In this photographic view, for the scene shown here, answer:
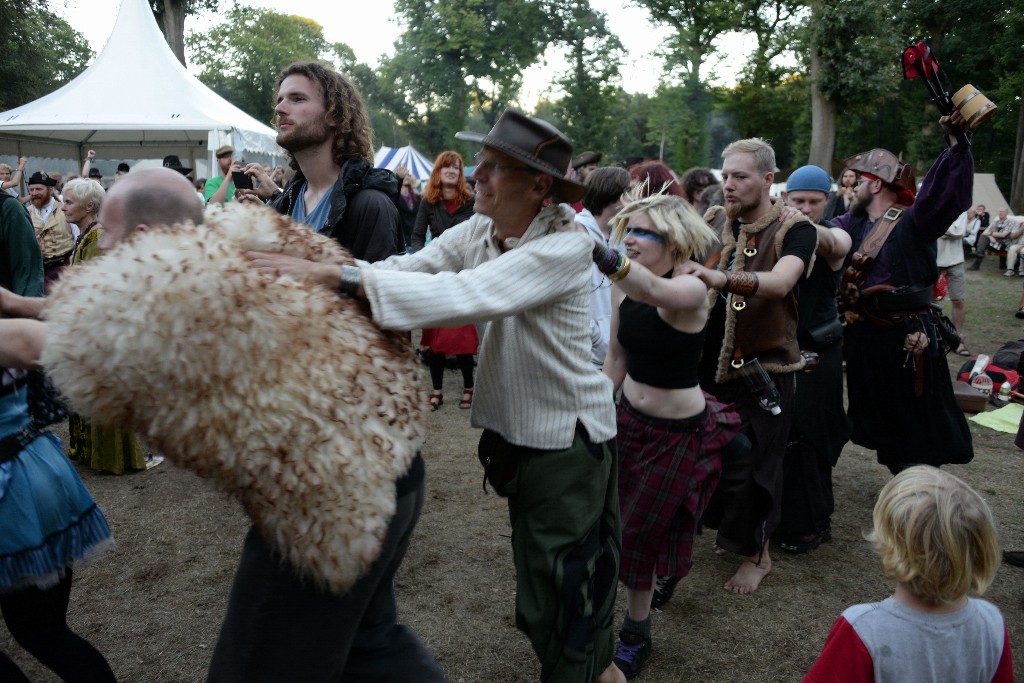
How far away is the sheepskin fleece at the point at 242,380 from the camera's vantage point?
1.29 m

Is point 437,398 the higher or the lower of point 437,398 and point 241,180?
the lower

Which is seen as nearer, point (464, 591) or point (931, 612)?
point (931, 612)

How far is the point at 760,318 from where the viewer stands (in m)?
3.64

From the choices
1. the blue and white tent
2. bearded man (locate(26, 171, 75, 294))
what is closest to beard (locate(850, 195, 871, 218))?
bearded man (locate(26, 171, 75, 294))

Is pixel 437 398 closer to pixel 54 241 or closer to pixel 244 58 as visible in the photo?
pixel 54 241

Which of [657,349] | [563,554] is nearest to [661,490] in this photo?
[657,349]

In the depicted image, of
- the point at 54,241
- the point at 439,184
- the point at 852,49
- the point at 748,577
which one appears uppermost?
the point at 852,49

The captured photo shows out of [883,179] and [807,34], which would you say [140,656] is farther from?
[807,34]

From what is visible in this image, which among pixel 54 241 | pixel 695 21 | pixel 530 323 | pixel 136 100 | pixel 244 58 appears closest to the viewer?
pixel 530 323

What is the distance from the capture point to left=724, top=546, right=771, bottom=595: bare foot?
3670mm

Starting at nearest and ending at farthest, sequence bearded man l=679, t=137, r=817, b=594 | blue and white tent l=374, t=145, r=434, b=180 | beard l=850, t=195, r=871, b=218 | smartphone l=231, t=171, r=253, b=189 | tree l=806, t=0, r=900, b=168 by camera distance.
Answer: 1. bearded man l=679, t=137, r=817, b=594
2. beard l=850, t=195, r=871, b=218
3. smartphone l=231, t=171, r=253, b=189
4. tree l=806, t=0, r=900, b=168
5. blue and white tent l=374, t=145, r=434, b=180

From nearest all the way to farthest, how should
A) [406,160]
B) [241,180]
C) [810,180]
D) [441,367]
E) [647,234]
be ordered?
1. [647,234]
2. [810,180]
3. [241,180]
4. [441,367]
5. [406,160]

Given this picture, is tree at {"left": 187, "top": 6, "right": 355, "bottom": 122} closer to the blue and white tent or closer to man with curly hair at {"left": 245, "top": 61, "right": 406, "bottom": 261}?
the blue and white tent

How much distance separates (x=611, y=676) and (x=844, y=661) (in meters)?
1.14
